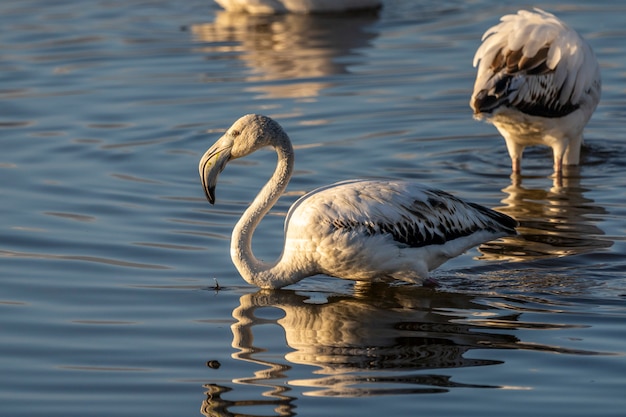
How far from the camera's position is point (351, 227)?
765 centimetres

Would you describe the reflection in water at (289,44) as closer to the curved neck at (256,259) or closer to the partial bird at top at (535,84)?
the partial bird at top at (535,84)

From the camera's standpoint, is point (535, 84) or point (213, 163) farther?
point (535, 84)

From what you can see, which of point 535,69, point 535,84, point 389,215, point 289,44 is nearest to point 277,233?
point 389,215

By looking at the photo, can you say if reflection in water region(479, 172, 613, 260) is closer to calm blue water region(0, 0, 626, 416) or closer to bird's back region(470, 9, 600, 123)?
calm blue water region(0, 0, 626, 416)

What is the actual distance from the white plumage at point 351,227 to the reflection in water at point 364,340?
0.60 ft

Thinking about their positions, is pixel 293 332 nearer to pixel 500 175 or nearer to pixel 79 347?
pixel 79 347

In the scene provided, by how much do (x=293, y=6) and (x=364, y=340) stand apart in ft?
34.7

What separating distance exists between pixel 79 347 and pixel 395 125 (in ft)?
19.4

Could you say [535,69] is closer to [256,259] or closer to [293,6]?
[256,259]

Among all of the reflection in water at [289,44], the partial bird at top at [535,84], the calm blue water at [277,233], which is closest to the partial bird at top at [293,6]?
the reflection in water at [289,44]

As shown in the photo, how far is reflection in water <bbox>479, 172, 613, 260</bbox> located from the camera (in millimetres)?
8930

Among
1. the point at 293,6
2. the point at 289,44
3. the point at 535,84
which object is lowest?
the point at 535,84

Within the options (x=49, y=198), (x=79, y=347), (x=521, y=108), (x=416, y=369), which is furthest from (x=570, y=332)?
(x=49, y=198)

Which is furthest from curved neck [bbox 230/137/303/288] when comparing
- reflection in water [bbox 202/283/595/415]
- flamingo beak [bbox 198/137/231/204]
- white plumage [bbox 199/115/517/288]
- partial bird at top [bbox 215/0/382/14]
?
partial bird at top [bbox 215/0/382/14]
